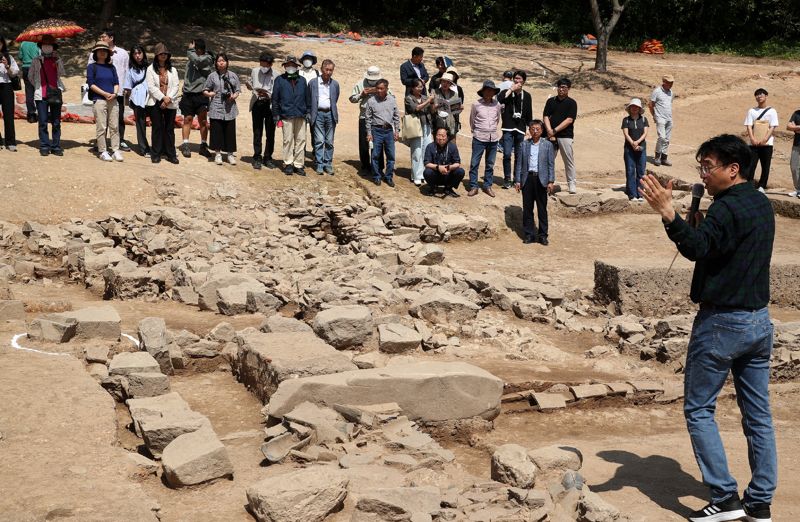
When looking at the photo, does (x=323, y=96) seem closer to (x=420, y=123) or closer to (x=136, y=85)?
(x=420, y=123)

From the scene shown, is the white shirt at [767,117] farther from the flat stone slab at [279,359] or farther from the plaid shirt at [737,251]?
the plaid shirt at [737,251]

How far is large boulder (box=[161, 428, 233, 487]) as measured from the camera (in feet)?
19.6

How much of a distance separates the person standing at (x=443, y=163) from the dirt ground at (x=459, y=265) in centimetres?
35

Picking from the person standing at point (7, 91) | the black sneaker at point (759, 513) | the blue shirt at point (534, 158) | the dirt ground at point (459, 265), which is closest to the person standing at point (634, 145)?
the dirt ground at point (459, 265)

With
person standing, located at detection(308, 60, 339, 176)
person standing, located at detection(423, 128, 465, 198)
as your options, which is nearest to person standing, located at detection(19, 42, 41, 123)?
person standing, located at detection(308, 60, 339, 176)

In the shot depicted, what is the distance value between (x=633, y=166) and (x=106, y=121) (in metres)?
8.52

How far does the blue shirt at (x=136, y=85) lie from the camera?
14336 mm

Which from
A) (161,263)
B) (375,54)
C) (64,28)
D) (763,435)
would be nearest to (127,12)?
(375,54)

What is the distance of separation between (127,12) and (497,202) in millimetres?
15746

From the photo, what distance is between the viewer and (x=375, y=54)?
84.6 feet

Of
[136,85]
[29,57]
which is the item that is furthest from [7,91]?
[136,85]

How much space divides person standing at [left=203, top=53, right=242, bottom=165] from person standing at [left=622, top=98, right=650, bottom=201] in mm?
6370

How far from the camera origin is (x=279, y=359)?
7.62 meters

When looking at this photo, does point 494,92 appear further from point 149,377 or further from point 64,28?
point 149,377
